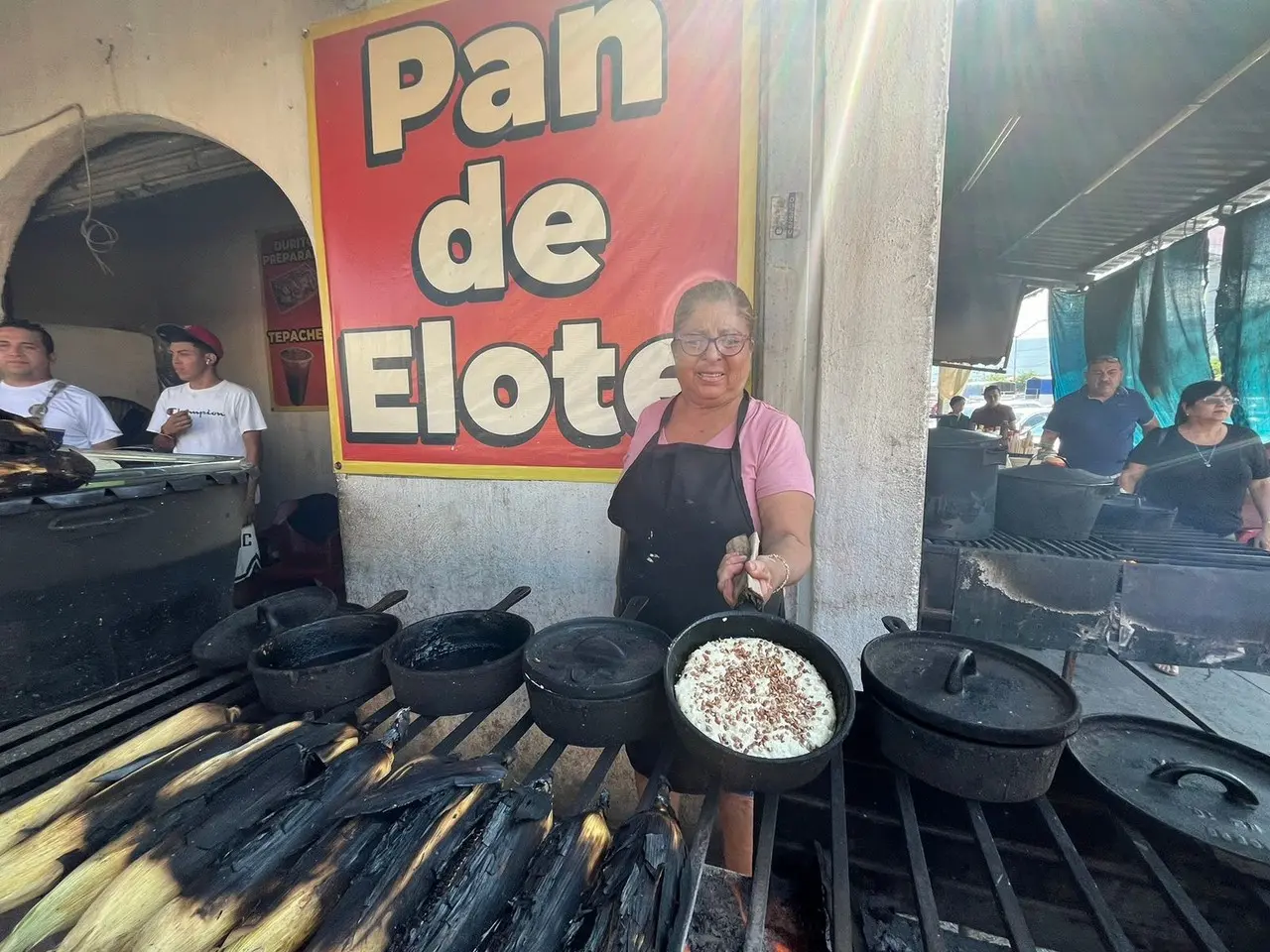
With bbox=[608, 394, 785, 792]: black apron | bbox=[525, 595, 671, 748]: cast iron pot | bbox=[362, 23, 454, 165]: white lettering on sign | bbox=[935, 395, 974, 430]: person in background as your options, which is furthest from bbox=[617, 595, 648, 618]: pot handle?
bbox=[935, 395, 974, 430]: person in background

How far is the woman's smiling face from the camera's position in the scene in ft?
6.09

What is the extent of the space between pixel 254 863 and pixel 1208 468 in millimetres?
6408

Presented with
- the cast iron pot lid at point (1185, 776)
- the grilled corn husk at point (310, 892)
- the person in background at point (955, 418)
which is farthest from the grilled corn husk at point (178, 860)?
the person in background at point (955, 418)

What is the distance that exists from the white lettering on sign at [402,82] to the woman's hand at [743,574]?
2959 millimetres

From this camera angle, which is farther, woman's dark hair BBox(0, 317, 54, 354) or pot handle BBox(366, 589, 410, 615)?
woman's dark hair BBox(0, 317, 54, 354)

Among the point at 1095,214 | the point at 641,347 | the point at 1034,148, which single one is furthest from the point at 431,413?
the point at 1095,214

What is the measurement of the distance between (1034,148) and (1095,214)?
2507mm

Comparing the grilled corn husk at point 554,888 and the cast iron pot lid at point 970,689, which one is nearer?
the grilled corn husk at point 554,888

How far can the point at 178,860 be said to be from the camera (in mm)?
1131

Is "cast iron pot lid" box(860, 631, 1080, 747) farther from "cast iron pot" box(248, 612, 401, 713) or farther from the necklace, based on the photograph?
the necklace

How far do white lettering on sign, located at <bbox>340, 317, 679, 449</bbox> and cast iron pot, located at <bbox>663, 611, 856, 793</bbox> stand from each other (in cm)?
131

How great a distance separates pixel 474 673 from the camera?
60.9 inches

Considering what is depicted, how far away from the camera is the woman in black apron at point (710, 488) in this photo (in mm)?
1862

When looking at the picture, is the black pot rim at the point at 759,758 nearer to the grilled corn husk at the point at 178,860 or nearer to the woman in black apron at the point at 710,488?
the woman in black apron at the point at 710,488
